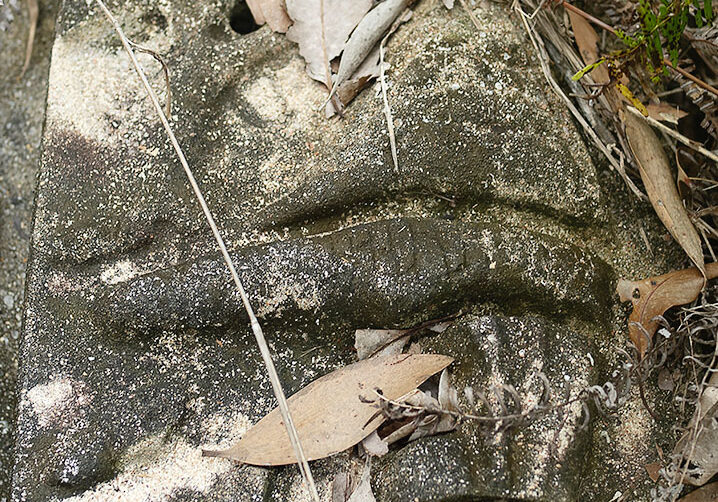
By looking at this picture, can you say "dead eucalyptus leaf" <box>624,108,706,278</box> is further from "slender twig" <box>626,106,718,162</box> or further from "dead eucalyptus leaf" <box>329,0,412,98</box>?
"dead eucalyptus leaf" <box>329,0,412,98</box>

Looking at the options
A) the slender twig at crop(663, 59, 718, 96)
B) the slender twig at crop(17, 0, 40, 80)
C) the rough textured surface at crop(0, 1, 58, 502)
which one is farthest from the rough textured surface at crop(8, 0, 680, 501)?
the slender twig at crop(17, 0, 40, 80)

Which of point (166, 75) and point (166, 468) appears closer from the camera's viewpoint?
point (166, 468)

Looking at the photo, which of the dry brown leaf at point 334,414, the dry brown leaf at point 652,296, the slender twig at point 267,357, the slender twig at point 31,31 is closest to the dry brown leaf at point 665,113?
the dry brown leaf at point 652,296

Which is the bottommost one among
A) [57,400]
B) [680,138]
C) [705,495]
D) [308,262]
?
[705,495]

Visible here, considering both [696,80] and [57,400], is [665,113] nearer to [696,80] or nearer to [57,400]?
[696,80]

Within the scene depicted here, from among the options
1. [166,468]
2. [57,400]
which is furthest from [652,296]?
[57,400]

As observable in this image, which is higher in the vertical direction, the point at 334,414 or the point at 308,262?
the point at 308,262
